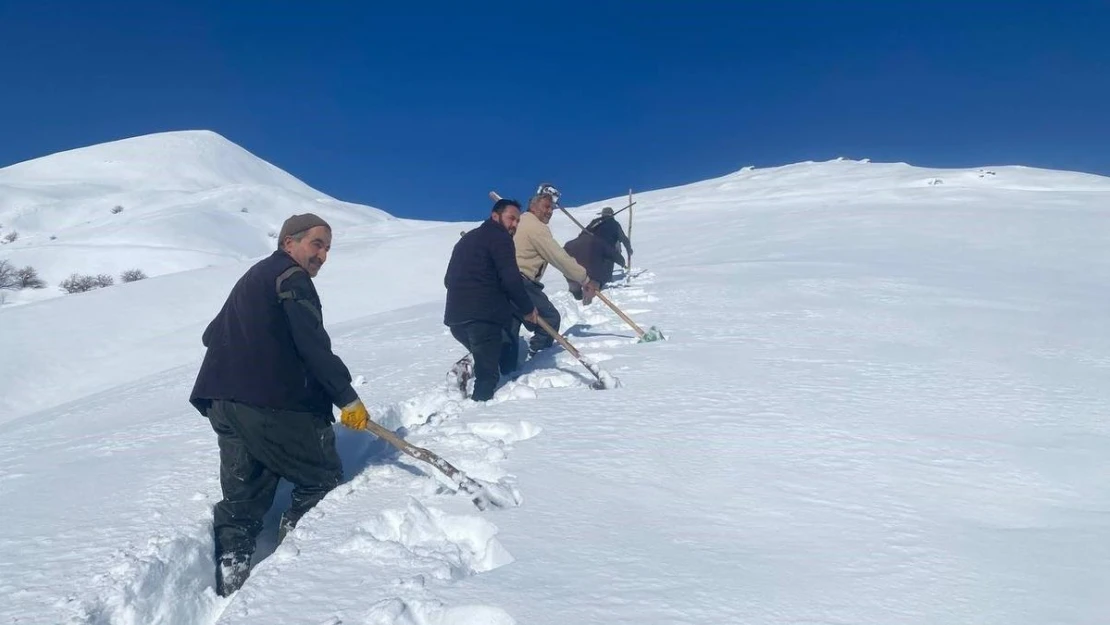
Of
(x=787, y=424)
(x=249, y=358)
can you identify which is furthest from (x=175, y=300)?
(x=787, y=424)

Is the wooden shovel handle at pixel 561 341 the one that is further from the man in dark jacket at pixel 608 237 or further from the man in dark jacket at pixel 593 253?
the man in dark jacket at pixel 608 237

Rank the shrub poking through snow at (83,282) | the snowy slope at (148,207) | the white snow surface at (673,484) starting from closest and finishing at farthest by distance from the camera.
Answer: the white snow surface at (673,484)
the shrub poking through snow at (83,282)
the snowy slope at (148,207)

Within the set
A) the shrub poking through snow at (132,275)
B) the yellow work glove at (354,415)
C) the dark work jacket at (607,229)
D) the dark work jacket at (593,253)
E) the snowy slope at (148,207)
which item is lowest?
the yellow work glove at (354,415)

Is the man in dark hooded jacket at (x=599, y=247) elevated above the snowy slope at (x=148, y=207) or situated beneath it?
situated beneath

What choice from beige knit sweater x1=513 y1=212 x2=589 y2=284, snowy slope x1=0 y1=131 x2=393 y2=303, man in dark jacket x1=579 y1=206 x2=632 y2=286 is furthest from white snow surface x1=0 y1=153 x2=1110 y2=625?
snowy slope x1=0 y1=131 x2=393 y2=303

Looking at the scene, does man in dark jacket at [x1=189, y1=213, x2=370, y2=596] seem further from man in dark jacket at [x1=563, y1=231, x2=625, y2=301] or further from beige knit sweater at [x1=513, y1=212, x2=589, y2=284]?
man in dark jacket at [x1=563, y1=231, x2=625, y2=301]

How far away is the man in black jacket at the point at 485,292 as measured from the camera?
200 inches

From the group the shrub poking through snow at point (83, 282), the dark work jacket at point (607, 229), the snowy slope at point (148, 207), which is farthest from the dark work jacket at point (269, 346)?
the shrub poking through snow at point (83, 282)

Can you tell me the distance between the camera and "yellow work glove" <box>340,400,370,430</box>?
3.54 metres

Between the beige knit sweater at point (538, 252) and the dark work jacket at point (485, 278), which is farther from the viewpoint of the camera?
the beige knit sweater at point (538, 252)

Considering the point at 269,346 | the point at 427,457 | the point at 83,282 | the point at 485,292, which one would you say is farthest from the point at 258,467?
the point at 83,282

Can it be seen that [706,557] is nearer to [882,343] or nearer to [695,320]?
[882,343]

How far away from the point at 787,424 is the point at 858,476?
71 centimetres

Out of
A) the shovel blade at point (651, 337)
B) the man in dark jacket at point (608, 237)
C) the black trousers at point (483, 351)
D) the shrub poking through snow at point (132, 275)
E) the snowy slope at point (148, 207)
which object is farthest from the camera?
the snowy slope at point (148, 207)
